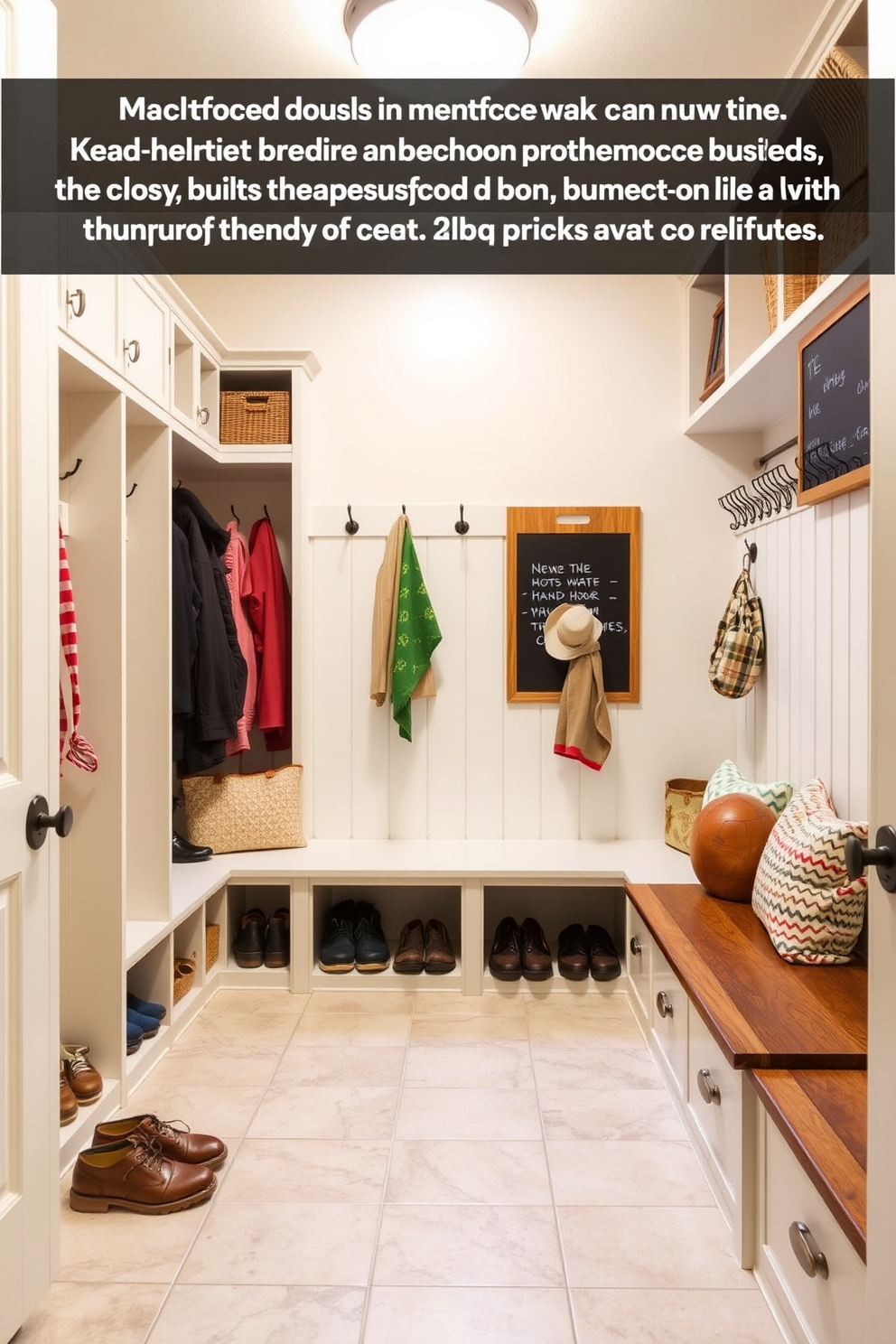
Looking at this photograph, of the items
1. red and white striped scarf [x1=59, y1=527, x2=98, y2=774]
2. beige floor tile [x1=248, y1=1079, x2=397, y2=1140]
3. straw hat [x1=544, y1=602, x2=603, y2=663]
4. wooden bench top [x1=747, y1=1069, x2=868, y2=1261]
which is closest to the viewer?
wooden bench top [x1=747, y1=1069, x2=868, y2=1261]

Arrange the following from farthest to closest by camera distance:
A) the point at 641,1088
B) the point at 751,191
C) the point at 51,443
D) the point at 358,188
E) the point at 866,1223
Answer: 1. the point at 358,188
2. the point at 751,191
3. the point at 641,1088
4. the point at 51,443
5. the point at 866,1223

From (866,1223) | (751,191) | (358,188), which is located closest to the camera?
(866,1223)

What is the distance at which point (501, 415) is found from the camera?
369 cm

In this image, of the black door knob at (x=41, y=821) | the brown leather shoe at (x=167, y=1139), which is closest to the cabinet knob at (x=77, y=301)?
the black door knob at (x=41, y=821)

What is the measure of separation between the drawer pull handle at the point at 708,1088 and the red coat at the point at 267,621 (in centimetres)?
208

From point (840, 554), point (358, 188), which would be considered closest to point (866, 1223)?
point (840, 554)

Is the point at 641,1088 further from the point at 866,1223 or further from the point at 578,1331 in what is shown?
the point at 866,1223

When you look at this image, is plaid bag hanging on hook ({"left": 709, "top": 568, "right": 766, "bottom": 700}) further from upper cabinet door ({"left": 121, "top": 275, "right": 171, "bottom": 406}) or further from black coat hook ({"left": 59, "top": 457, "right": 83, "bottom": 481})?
black coat hook ({"left": 59, "top": 457, "right": 83, "bottom": 481})

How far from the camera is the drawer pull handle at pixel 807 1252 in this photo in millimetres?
Result: 1434

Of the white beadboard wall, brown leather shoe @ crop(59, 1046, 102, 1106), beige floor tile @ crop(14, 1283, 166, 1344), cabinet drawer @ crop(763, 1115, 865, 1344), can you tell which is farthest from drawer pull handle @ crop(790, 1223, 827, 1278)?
brown leather shoe @ crop(59, 1046, 102, 1106)

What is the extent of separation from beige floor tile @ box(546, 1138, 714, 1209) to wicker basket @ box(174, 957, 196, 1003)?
4.32 feet

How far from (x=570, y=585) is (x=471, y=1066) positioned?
1.86 meters

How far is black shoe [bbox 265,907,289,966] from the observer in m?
3.31

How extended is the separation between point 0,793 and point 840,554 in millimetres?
2173
